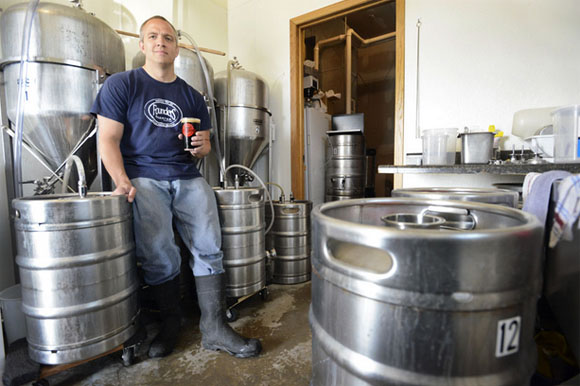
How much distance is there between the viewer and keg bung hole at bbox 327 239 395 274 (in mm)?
465

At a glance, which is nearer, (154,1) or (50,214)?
(50,214)

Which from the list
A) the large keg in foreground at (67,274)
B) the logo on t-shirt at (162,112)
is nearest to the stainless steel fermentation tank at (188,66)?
the logo on t-shirt at (162,112)

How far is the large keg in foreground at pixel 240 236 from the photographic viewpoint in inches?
61.1

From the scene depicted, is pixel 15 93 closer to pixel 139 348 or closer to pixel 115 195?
pixel 115 195

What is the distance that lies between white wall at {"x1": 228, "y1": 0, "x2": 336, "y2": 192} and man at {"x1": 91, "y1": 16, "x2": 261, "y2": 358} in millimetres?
1569

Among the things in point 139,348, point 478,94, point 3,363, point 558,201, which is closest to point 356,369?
point 558,201

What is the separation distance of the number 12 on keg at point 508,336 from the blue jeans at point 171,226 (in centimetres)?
115

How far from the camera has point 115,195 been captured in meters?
1.12

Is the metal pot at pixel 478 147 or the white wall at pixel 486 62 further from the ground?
the white wall at pixel 486 62

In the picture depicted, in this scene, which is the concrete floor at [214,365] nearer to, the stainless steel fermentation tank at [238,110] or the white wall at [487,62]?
the stainless steel fermentation tank at [238,110]

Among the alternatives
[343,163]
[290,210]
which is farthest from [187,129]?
[343,163]

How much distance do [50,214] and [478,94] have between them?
2.47 metres

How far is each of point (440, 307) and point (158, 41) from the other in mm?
1511

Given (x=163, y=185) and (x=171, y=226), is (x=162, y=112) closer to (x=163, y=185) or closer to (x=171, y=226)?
(x=163, y=185)
